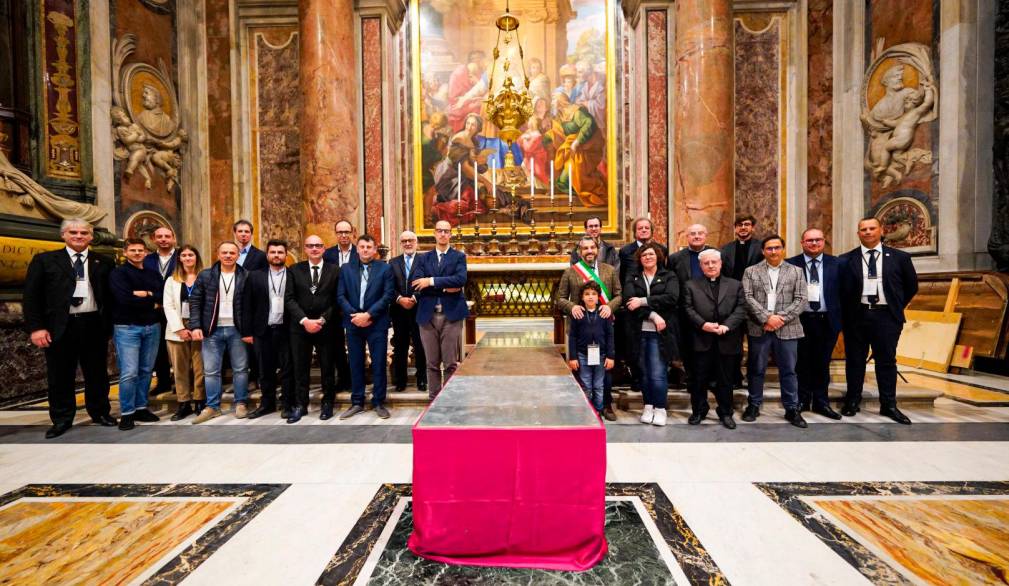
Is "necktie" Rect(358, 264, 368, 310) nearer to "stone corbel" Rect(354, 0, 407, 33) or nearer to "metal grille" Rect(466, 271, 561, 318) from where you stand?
"metal grille" Rect(466, 271, 561, 318)

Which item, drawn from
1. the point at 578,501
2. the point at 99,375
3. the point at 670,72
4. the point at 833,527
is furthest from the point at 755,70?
the point at 99,375

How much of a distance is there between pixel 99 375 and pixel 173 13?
313 inches

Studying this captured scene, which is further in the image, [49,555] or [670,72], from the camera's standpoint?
[670,72]

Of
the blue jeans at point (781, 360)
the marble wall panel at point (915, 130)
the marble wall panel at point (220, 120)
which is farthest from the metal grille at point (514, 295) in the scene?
the marble wall panel at point (915, 130)

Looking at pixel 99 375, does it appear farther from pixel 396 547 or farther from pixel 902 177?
pixel 902 177

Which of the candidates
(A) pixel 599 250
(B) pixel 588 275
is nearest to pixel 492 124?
A: (A) pixel 599 250

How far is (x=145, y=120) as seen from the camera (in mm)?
8070

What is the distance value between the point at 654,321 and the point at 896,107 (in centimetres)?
709

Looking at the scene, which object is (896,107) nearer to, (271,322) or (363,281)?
(363,281)

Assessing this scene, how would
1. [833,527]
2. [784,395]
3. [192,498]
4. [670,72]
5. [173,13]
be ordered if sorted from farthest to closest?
[670,72] → [173,13] → [784,395] → [192,498] → [833,527]

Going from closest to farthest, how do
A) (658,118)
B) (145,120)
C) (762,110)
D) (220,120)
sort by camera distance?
(145,120) → (762,110) → (220,120) → (658,118)

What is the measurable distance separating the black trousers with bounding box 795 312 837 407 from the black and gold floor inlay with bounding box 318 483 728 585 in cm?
268

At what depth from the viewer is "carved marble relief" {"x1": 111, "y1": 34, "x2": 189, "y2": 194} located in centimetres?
768

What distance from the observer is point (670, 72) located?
30.4ft
